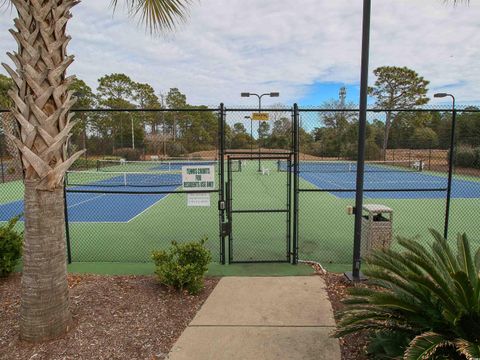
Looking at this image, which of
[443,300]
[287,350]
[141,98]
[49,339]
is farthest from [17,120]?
[141,98]

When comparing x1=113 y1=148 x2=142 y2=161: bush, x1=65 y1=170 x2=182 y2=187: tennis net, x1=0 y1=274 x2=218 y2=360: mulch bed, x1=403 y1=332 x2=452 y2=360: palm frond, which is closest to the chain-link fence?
x1=0 y1=274 x2=218 y2=360: mulch bed

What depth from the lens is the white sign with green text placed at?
590 centimetres

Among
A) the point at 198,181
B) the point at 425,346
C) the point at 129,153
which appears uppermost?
the point at 129,153

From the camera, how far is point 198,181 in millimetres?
5953

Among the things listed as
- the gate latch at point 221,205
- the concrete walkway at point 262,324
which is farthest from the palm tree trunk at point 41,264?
the gate latch at point 221,205

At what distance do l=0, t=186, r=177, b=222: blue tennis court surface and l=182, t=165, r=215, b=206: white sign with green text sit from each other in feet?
16.3

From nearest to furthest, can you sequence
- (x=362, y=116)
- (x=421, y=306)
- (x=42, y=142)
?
(x=421, y=306)
(x=42, y=142)
(x=362, y=116)

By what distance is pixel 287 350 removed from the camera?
344 cm

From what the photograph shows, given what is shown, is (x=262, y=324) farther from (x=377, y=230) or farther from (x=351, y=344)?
(x=377, y=230)

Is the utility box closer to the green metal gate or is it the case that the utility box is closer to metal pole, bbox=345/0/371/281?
metal pole, bbox=345/0/371/281

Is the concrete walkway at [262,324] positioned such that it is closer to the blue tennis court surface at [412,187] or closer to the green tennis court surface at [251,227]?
the green tennis court surface at [251,227]

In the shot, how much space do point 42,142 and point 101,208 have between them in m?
9.54

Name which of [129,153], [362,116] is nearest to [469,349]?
[362,116]

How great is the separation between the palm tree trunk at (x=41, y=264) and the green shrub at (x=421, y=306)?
9.53ft
